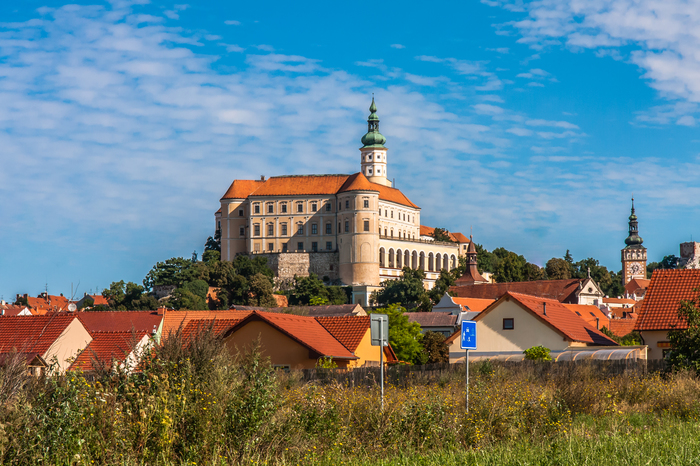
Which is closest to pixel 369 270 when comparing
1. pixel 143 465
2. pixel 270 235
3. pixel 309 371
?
pixel 270 235

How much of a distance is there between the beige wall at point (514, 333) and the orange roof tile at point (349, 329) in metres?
9.87

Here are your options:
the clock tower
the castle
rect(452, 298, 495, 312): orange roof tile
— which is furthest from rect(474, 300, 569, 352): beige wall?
the clock tower

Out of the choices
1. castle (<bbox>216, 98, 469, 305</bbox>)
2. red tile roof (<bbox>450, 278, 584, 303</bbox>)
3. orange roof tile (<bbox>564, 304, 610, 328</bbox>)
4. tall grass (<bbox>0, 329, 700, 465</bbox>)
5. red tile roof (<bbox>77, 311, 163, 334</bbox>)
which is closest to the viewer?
tall grass (<bbox>0, 329, 700, 465</bbox>)

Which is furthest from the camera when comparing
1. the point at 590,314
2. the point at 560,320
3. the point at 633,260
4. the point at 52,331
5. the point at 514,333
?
the point at 633,260

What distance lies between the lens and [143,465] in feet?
31.4

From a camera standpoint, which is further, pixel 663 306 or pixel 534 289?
pixel 534 289

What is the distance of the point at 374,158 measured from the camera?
162 meters

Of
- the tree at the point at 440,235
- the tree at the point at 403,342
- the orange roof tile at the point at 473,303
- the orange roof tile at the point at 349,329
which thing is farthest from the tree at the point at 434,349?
the tree at the point at 440,235

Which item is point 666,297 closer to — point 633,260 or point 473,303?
point 473,303

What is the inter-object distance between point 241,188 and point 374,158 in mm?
28748

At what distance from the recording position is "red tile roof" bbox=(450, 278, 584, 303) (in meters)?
108

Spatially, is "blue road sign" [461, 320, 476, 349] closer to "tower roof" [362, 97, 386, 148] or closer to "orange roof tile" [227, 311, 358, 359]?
"orange roof tile" [227, 311, 358, 359]

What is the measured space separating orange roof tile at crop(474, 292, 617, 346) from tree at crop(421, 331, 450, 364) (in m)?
14.1

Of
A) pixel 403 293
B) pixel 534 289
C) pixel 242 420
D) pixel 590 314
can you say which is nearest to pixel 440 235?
pixel 403 293
